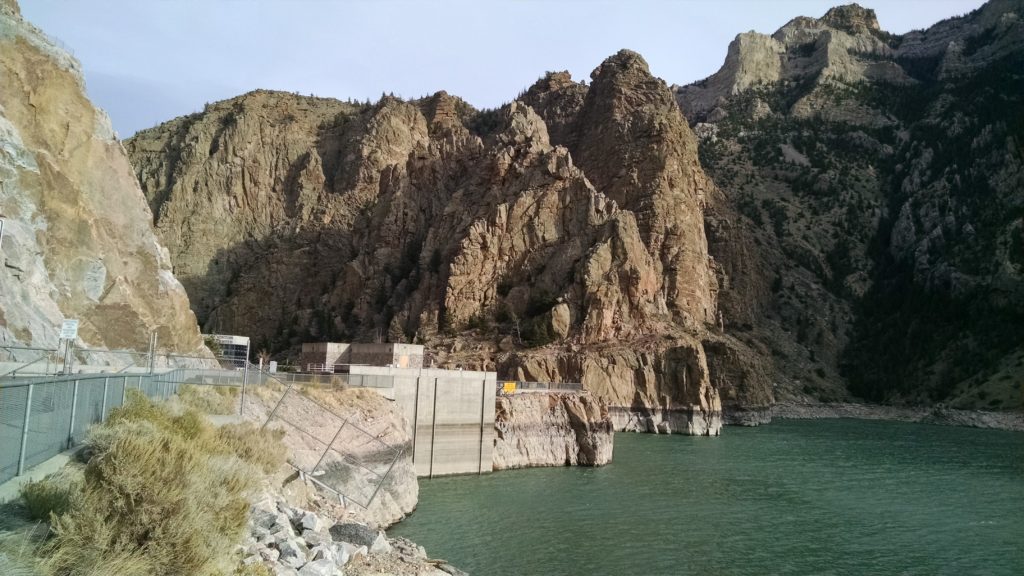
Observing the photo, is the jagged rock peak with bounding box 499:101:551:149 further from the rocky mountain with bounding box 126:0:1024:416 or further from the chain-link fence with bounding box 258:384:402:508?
the chain-link fence with bounding box 258:384:402:508

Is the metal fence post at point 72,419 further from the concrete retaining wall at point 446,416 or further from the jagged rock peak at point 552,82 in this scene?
the jagged rock peak at point 552,82

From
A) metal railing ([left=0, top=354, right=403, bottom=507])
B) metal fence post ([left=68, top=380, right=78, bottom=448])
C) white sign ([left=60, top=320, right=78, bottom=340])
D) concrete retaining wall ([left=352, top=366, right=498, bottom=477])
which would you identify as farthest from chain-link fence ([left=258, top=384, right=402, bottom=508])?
metal fence post ([left=68, top=380, right=78, bottom=448])

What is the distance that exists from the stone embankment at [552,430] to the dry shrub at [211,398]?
23276 mm

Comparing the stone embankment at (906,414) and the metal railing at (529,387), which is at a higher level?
the metal railing at (529,387)

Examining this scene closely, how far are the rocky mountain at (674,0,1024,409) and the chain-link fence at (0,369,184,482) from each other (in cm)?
11142

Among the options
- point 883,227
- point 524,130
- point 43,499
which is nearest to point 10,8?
point 43,499

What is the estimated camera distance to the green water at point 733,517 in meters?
27.5

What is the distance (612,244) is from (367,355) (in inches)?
1727

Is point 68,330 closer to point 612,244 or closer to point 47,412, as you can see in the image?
point 47,412

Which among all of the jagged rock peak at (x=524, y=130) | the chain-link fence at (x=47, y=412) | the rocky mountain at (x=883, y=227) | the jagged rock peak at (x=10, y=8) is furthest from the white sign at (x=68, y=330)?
the rocky mountain at (x=883, y=227)

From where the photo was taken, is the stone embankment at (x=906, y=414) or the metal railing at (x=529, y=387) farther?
the stone embankment at (x=906, y=414)

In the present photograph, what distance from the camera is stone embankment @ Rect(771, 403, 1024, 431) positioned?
99000mm

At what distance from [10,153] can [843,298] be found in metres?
145

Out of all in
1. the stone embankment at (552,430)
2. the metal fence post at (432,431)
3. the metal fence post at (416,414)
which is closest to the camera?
the metal fence post at (416,414)
